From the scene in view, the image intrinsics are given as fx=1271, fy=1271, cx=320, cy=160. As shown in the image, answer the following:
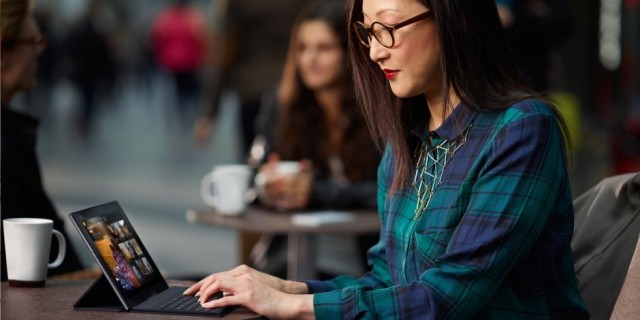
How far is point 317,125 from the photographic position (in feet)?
18.2

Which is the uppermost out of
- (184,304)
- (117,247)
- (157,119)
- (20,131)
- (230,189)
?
(20,131)

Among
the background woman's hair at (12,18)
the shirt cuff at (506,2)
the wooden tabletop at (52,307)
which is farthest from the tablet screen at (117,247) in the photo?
the shirt cuff at (506,2)

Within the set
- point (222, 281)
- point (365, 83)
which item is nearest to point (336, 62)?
point (365, 83)

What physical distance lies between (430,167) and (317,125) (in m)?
2.74

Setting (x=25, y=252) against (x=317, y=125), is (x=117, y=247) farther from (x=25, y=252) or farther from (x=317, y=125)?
(x=317, y=125)

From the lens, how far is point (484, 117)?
266 cm

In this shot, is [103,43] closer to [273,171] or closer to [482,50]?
[273,171]

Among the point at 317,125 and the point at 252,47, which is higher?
the point at 252,47

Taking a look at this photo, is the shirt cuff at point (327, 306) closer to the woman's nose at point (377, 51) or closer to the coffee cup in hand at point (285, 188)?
the woman's nose at point (377, 51)

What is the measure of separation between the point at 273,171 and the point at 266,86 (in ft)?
6.69

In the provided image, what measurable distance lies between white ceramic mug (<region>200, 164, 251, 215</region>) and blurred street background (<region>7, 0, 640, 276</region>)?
1655 millimetres

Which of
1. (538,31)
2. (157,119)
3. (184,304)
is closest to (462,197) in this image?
(184,304)

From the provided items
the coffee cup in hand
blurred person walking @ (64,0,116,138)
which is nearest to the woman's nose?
the coffee cup in hand

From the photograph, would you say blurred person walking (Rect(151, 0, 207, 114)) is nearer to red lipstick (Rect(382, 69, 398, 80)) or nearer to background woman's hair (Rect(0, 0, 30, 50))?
background woman's hair (Rect(0, 0, 30, 50))
